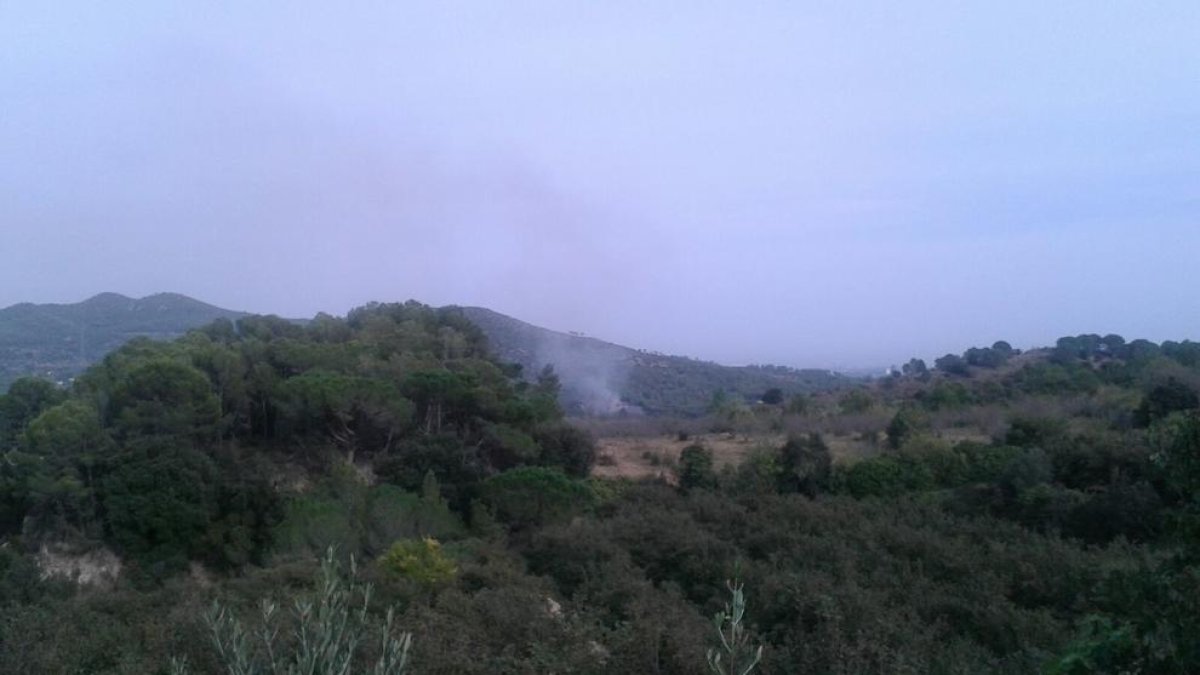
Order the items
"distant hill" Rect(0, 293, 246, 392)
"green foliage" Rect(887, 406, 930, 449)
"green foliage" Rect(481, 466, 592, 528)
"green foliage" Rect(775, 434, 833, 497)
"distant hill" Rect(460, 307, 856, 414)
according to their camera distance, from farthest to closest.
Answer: "distant hill" Rect(460, 307, 856, 414)
"distant hill" Rect(0, 293, 246, 392)
"green foliage" Rect(887, 406, 930, 449)
"green foliage" Rect(775, 434, 833, 497)
"green foliage" Rect(481, 466, 592, 528)

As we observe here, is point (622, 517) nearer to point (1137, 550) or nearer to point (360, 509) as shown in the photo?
point (360, 509)

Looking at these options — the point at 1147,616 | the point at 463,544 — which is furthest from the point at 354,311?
the point at 1147,616

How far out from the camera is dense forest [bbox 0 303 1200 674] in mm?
6523

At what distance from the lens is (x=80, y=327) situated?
37312mm

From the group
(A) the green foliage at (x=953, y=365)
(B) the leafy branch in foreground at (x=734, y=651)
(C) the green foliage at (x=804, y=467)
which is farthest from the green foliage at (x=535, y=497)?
(A) the green foliage at (x=953, y=365)

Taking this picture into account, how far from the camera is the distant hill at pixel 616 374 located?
51.2 m

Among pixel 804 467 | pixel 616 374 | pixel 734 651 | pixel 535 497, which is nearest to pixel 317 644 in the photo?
pixel 734 651

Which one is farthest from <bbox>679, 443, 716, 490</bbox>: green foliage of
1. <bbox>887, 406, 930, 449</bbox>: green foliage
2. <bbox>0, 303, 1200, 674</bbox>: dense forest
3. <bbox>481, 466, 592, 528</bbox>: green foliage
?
<bbox>887, 406, 930, 449</bbox>: green foliage

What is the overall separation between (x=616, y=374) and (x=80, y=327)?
96.4 ft

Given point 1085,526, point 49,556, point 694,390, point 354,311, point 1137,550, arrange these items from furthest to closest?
point 694,390, point 354,311, point 49,556, point 1085,526, point 1137,550

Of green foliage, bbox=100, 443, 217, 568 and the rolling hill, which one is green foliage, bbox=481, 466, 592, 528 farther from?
the rolling hill

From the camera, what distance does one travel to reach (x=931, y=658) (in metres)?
7.96

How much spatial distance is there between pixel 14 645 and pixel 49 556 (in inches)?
516

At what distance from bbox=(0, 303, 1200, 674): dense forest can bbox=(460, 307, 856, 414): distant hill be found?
15578mm
